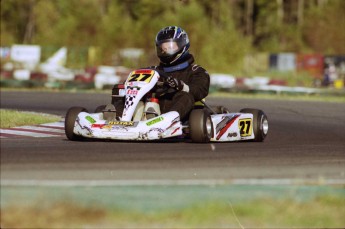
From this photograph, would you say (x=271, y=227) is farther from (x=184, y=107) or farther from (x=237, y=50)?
(x=237, y=50)

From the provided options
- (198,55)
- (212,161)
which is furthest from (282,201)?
(198,55)

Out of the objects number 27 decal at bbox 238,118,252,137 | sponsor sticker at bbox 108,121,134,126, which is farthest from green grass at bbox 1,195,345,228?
number 27 decal at bbox 238,118,252,137

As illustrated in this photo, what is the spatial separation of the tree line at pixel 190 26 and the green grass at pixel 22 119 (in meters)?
19.2

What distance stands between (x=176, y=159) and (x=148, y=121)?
1.36 m

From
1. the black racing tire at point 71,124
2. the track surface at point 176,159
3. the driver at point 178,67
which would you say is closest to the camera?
the track surface at point 176,159

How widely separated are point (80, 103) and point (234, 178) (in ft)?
34.4

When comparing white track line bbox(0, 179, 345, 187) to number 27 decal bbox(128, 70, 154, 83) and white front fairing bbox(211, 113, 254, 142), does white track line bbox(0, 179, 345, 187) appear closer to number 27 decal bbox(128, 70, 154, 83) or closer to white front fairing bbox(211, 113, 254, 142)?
white front fairing bbox(211, 113, 254, 142)

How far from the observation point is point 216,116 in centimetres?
977

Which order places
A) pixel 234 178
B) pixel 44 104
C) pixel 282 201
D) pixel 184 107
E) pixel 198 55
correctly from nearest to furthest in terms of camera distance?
pixel 282 201, pixel 234 178, pixel 184 107, pixel 44 104, pixel 198 55

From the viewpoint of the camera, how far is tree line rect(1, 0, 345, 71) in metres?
38.1

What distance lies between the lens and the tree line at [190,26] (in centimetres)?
3806

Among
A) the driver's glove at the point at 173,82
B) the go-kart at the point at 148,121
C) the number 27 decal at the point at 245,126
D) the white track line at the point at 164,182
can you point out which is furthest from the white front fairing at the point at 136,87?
the white track line at the point at 164,182

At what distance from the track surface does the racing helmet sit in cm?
127

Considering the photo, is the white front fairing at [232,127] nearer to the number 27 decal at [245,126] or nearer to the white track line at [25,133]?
the number 27 decal at [245,126]
